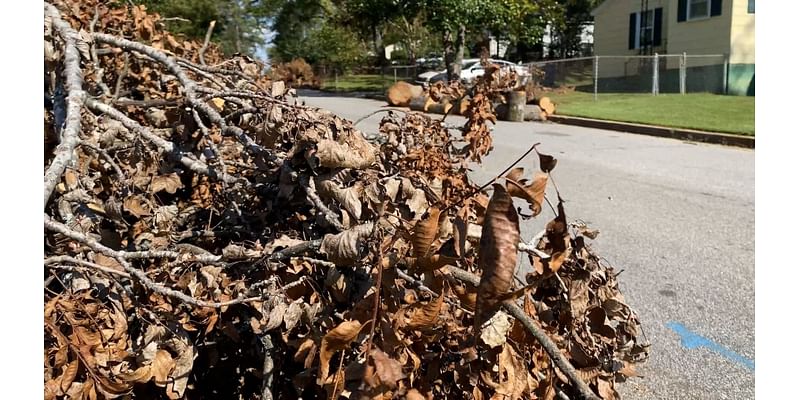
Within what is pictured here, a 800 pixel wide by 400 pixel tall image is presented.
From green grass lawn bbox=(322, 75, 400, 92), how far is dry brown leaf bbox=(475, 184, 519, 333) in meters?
31.6

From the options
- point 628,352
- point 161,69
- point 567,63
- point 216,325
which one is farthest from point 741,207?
point 567,63

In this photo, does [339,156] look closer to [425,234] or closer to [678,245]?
[425,234]

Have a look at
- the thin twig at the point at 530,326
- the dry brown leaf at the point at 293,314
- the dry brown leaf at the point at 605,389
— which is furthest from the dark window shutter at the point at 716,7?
the dry brown leaf at the point at 293,314

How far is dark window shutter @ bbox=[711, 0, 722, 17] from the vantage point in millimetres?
22047

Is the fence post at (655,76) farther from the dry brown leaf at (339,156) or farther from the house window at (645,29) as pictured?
the dry brown leaf at (339,156)

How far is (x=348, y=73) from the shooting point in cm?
4544

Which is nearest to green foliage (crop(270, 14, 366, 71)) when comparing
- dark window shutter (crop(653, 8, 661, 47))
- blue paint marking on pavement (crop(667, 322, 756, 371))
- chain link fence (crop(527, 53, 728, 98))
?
chain link fence (crop(527, 53, 728, 98))

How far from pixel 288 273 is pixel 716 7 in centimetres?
2400

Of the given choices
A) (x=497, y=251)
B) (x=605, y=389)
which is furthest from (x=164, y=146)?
(x=605, y=389)

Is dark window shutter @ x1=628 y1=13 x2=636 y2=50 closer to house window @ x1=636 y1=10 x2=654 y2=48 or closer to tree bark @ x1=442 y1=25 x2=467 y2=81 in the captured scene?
house window @ x1=636 y1=10 x2=654 y2=48

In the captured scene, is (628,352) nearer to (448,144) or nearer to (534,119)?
(448,144)

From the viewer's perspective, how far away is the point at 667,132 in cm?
1364

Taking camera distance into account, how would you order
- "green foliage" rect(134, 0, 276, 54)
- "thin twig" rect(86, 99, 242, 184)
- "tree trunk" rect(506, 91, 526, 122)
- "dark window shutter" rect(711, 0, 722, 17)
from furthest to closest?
1. "green foliage" rect(134, 0, 276, 54)
2. "dark window shutter" rect(711, 0, 722, 17)
3. "tree trunk" rect(506, 91, 526, 122)
4. "thin twig" rect(86, 99, 242, 184)

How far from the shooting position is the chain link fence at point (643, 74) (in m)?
21.8
